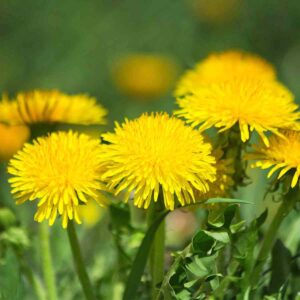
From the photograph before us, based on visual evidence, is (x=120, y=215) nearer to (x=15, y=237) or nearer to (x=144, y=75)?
(x=15, y=237)

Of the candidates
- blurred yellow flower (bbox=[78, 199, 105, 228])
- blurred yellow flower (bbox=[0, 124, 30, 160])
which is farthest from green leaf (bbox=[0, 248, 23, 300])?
blurred yellow flower (bbox=[0, 124, 30, 160])

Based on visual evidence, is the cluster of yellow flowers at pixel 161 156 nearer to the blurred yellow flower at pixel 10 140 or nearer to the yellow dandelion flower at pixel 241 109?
the yellow dandelion flower at pixel 241 109

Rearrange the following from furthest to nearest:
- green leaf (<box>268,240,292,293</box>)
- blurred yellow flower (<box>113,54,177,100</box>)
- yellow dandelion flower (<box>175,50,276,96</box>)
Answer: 1. blurred yellow flower (<box>113,54,177,100</box>)
2. yellow dandelion flower (<box>175,50,276,96</box>)
3. green leaf (<box>268,240,292,293</box>)

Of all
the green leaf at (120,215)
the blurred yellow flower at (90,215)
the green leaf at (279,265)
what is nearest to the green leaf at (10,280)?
the green leaf at (120,215)

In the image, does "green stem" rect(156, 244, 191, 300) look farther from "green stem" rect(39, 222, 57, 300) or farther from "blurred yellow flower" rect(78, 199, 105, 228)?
"blurred yellow flower" rect(78, 199, 105, 228)

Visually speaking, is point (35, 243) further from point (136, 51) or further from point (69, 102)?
point (136, 51)

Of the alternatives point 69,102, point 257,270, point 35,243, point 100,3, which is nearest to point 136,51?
point 100,3
